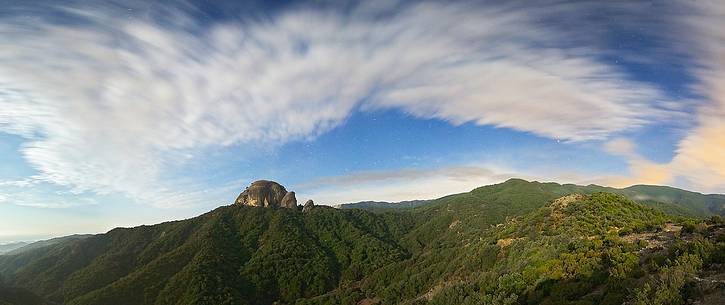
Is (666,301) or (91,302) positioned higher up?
(666,301)

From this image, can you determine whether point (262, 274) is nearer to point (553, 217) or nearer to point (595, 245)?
point (553, 217)

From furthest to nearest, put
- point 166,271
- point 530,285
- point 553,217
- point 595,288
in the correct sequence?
point 166,271 < point 553,217 < point 530,285 < point 595,288

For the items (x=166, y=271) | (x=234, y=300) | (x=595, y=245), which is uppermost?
(x=595, y=245)

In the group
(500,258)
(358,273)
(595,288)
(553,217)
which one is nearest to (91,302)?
(358,273)

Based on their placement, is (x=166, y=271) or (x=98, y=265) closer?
(x=166, y=271)

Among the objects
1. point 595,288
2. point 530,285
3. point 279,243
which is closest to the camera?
point 595,288

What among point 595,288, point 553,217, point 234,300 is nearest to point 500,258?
point 553,217
